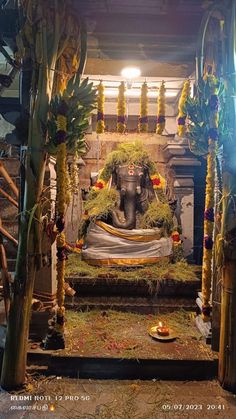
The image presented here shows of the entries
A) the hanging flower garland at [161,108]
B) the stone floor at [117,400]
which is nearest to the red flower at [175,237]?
the hanging flower garland at [161,108]

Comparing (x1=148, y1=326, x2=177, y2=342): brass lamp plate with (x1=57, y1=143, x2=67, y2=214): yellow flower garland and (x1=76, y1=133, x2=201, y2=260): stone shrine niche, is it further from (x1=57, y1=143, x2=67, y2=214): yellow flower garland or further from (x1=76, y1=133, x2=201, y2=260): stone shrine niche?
(x1=76, y1=133, x2=201, y2=260): stone shrine niche

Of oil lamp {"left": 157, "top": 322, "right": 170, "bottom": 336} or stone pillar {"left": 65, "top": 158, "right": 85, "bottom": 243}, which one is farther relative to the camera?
stone pillar {"left": 65, "top": 158, "right": 85, "bottom": 243}

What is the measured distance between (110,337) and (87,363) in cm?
68

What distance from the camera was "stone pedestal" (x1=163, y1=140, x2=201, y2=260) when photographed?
7.75 meters

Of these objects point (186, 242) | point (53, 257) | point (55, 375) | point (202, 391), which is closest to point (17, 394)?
point (55, 375)

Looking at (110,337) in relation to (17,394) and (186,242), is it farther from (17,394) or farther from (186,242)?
(186,242)

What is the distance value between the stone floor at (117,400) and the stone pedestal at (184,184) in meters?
4.35

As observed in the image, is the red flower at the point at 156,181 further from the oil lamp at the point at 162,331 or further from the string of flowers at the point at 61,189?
the string of flowers at the point at 61,189

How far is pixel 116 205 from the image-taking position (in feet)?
24.6

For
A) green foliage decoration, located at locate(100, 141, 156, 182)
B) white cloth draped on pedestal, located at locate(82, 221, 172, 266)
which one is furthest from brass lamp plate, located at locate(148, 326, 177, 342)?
green foliage decoration, located at locate(100, 141, 156, 182)

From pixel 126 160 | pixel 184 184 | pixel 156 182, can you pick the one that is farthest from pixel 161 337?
pixel 126 160

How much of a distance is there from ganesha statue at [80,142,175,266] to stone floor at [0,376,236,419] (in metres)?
2.78

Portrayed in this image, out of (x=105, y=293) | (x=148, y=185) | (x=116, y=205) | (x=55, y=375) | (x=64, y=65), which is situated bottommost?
(x=55, y=375)

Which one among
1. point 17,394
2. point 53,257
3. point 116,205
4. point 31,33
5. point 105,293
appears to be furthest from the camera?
point 116,205
